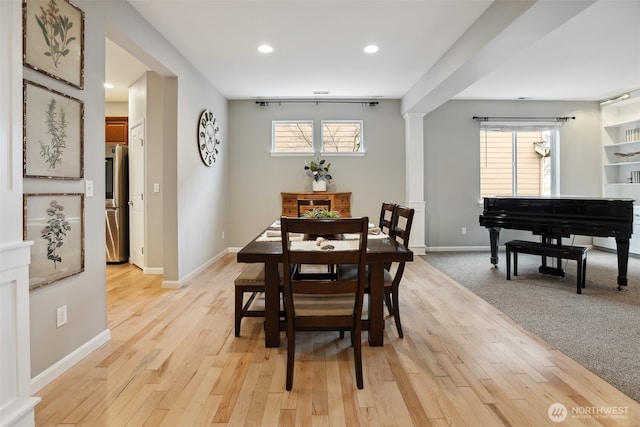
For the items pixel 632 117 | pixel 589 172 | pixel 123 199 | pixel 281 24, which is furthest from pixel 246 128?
pixel 632 117

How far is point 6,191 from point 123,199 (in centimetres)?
386

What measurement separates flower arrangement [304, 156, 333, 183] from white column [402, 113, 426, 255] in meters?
1.37

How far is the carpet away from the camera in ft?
7.09

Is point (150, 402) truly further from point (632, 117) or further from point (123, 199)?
point (632, 117)

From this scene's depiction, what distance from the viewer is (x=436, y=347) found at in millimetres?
2336

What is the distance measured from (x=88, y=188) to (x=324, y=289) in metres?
1.70

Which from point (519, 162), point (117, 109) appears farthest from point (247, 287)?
point (519, 162)

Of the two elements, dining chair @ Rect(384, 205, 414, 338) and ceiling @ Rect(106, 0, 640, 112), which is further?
ceiling @ Rect(106, 0, 640, 112)

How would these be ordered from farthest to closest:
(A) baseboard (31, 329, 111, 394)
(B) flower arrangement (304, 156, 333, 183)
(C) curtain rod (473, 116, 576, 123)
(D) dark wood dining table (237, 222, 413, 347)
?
1. (C) curtain rod (473, 116, 576, 123)
2. (B) flower arrangement (304, 156, 333, 183)
3. (D) dark wood dining table (237, 222, 413, 347)
4. (A) baseboard (31, 329, 111, 394)

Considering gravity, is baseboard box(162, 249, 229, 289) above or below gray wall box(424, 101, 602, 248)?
below

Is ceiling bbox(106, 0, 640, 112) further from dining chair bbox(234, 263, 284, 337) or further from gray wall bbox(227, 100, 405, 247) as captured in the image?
dining chair bbox(234, 263, 284, 337)

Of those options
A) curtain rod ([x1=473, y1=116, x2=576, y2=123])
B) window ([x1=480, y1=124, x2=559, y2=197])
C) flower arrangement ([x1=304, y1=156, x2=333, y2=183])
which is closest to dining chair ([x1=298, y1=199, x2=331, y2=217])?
flower arrangement ([x1=304, y1=156, x2=333, y2=183])

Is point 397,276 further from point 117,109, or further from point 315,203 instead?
point 117,109

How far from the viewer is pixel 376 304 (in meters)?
2.28
